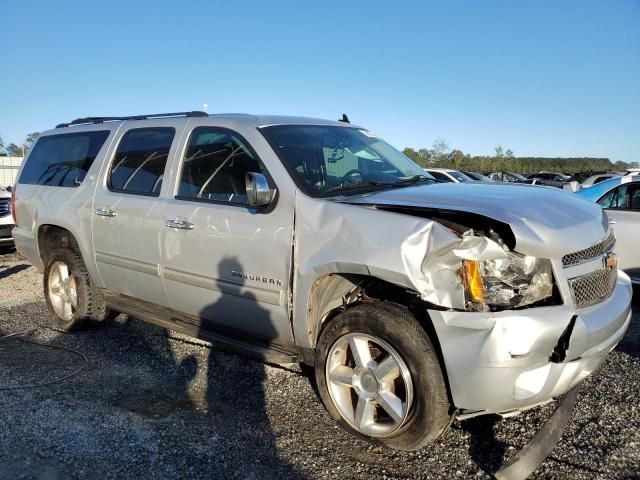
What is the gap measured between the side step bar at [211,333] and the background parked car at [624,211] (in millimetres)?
4202

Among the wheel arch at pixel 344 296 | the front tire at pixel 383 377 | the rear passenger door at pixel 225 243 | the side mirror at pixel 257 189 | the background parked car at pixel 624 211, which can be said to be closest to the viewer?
the front tire at pixel 383 377

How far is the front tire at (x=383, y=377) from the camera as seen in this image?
8.92 ft

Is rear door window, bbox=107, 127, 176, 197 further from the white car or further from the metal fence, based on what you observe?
the metal fence

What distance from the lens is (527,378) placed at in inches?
101

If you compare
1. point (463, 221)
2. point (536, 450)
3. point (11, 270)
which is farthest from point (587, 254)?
point (11, 270)

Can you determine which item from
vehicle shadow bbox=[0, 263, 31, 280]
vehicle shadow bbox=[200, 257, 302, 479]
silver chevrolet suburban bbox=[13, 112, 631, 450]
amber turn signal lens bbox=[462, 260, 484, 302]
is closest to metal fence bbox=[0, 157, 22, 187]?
vehicle shadow bbox=[0, 263, 31, 280]

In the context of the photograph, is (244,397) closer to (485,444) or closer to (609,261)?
(485,444)

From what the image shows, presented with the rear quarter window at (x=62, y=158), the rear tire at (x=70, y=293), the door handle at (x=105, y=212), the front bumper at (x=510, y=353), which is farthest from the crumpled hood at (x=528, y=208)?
the rear tire at (x=70, y=293)

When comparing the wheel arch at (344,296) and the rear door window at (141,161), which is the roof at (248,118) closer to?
the rear door window at (141,161)

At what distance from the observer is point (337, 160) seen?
3.87 meters

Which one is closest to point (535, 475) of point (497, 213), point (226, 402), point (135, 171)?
point (497, 213)

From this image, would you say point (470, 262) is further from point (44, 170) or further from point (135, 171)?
point (44, 170)

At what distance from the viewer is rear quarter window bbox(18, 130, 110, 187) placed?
4.88 metres

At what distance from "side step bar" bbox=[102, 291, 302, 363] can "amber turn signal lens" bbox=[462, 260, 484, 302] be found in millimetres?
1257
